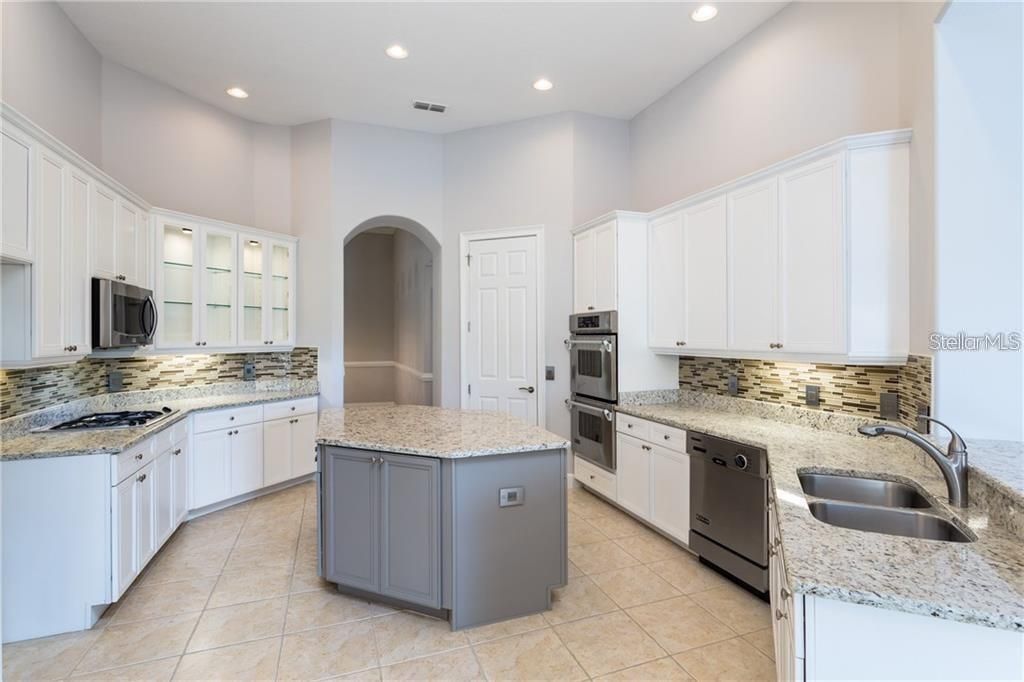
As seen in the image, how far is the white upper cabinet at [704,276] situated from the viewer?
3.37m

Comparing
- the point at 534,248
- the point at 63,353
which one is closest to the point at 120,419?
the point at 63,353

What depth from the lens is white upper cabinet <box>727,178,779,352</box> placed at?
2971 mm

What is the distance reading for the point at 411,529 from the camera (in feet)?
8.24

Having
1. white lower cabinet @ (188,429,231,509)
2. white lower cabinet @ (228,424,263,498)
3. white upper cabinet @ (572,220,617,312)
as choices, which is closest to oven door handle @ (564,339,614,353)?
white upper cabinet @ (572,220,617,312)

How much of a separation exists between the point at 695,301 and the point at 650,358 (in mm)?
685

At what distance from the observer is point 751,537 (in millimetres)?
2682

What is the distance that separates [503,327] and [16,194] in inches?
136

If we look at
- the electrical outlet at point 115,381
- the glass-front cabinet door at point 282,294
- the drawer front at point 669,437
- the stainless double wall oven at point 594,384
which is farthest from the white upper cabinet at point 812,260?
the electrical outlet at point 115,381

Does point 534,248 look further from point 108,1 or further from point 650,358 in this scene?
point 108,1

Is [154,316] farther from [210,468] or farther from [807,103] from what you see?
[807,103]

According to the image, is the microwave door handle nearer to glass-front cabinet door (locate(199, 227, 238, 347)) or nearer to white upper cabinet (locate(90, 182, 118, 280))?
white upper cabinet (locate(90, 182, 118, 280))

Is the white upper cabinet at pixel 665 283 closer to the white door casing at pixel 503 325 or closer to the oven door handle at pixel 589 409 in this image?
the oven door handle at pixel 589 409

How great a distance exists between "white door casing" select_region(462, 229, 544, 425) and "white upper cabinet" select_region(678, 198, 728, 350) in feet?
4.92

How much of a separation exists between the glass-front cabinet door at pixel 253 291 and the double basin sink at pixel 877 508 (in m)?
4.42
